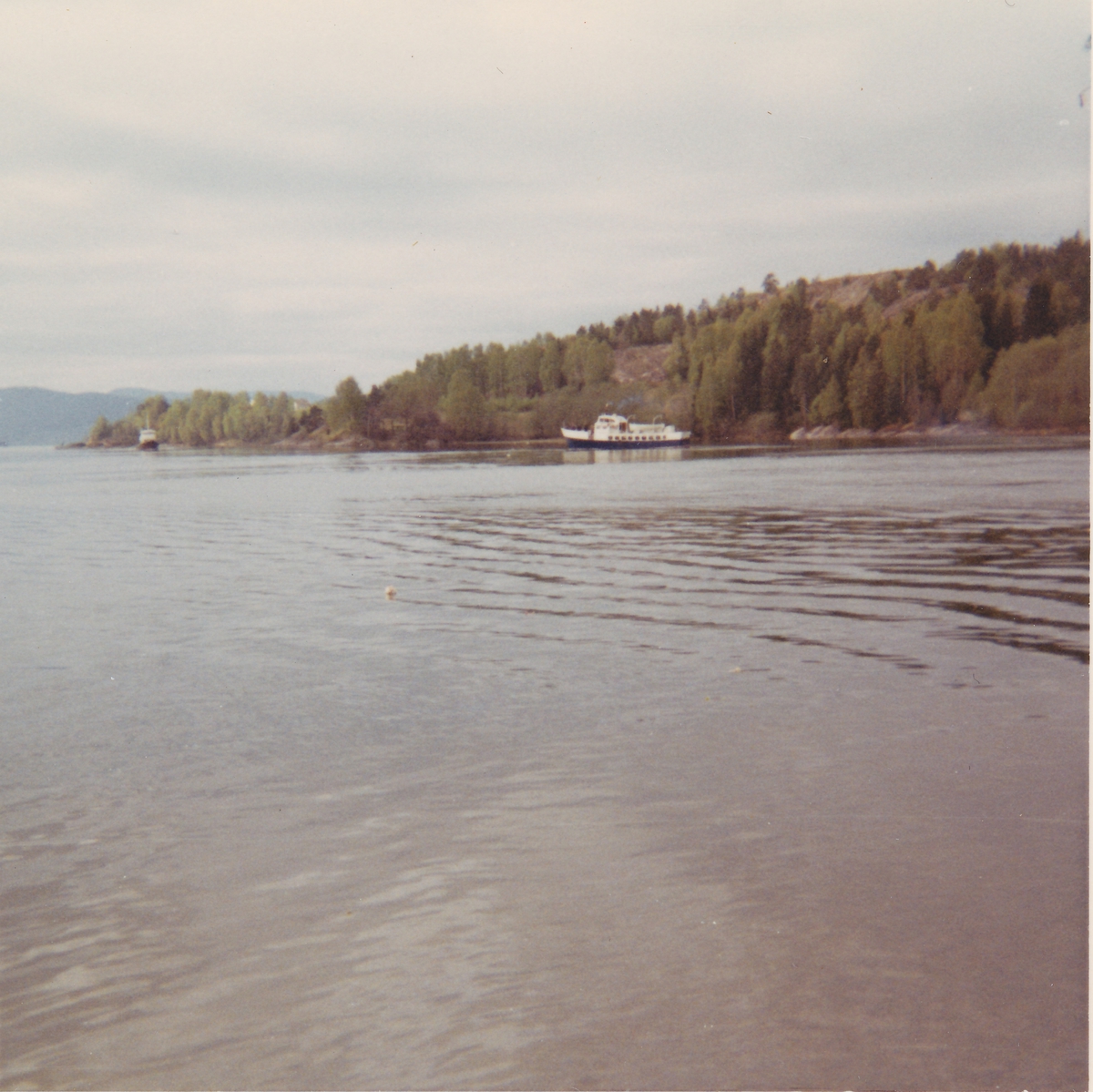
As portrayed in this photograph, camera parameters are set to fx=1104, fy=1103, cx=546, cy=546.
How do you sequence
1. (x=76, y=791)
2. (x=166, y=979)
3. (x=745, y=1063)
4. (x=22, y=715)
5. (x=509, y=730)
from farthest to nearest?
(x=22, y=715), (x=509, y=730), (x=76, y=791), (x=166, y=979), (x=745, y=1063)

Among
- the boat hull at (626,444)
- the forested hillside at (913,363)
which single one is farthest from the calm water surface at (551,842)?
the boat hull at (626,444)

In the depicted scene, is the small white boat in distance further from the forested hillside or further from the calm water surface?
the calm water surface

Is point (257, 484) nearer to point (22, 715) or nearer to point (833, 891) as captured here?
point (22, 715)

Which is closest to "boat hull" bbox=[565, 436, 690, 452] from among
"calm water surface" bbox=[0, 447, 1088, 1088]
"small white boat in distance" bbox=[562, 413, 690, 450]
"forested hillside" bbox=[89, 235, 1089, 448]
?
"small white boat in distance" bbox=[562, 413, 690, 450]

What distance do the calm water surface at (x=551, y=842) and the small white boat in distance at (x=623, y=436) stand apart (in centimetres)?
14299

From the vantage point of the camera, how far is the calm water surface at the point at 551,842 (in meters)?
5.09

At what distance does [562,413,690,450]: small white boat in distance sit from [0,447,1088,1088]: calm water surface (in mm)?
142993

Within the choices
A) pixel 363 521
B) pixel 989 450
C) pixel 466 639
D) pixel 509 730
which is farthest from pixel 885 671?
pixel 989 450

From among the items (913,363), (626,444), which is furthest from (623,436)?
(913,363)

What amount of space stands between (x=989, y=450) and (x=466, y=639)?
81229 mm

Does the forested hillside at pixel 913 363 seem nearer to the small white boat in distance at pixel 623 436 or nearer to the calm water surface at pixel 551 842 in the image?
the small white boat in distance at pixel 623 436

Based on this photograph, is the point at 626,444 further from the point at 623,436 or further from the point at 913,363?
the point at 913,363

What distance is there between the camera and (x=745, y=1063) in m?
4.89

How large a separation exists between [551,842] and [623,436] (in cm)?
15382
